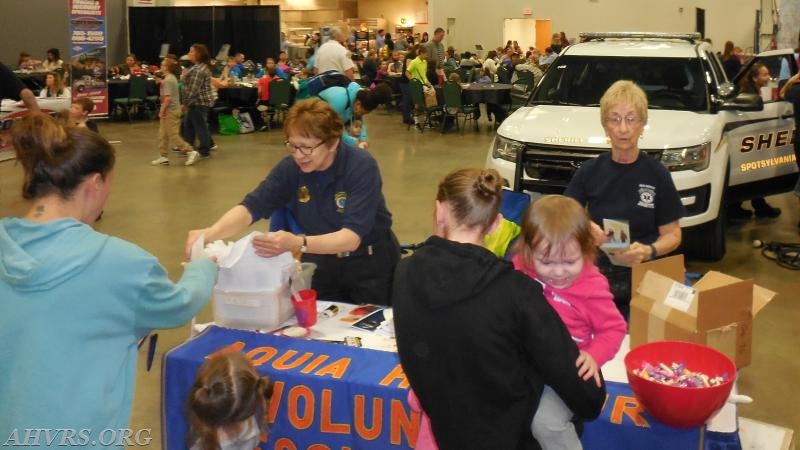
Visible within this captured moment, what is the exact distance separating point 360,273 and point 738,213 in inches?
216

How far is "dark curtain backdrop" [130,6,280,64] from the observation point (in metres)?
21.0

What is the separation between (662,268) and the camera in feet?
10.7

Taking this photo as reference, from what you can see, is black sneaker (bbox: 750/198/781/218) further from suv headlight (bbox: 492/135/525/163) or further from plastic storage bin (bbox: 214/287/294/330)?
plastic storage bin (bbox: 214/287/294/330)

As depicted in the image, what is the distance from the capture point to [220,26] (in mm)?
21266

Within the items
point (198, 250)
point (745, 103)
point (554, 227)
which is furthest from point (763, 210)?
point (554, 227)

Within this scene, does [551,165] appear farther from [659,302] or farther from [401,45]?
[401,45]

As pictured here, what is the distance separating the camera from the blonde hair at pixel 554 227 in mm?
2084

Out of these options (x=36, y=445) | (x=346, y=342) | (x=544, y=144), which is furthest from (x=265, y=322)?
(x=544, y=144)

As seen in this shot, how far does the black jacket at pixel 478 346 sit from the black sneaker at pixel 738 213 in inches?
254

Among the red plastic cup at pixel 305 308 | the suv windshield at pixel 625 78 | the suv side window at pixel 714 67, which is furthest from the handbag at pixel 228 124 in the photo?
the red plastic cup at pixel 305 308

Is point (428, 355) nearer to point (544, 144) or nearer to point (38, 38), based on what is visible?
point (544, 144)

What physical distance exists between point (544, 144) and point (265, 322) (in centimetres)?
328

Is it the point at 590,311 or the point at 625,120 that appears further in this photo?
the point at 625,120

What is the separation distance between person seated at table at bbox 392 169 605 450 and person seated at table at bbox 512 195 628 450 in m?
0.06
